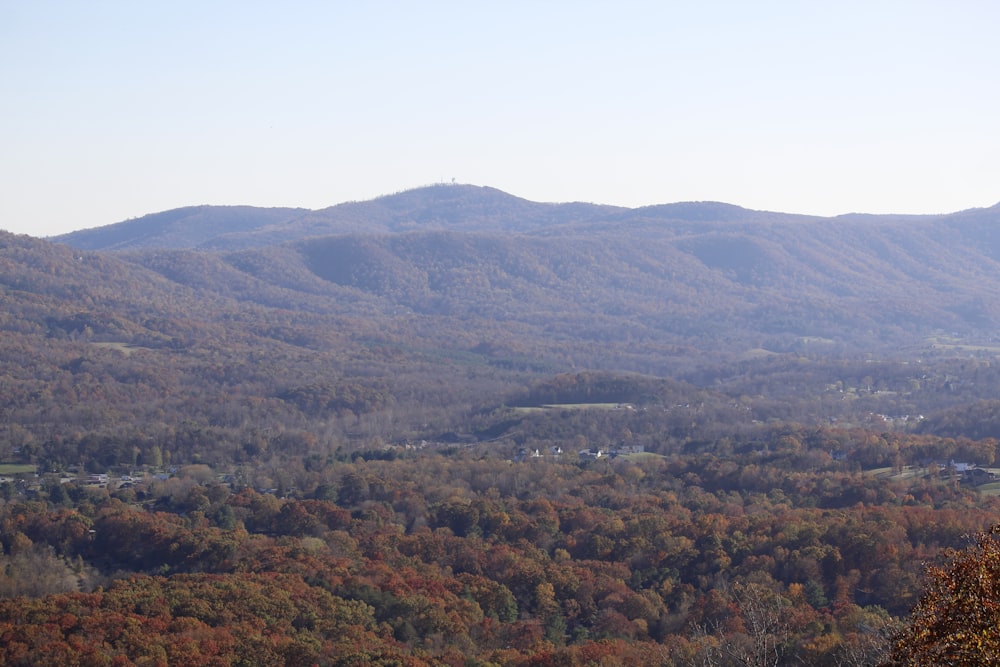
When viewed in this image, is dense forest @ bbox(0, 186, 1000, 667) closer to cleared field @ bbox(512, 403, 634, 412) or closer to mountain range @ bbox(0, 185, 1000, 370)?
cleared field @ bbox(512, 403, 634, 412)

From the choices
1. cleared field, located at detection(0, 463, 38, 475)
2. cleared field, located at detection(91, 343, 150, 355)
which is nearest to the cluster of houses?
cleared field, located at detection(0, 463, 38, 475)

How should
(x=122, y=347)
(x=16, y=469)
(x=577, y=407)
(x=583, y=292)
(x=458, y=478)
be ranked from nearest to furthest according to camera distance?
(x=458, y=478) < (x=16, y=469) < (x=577, y=407) < (x=122, y=347) < (x=583, y=292)

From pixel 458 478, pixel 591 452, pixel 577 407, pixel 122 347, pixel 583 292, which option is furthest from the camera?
pixel 583 292

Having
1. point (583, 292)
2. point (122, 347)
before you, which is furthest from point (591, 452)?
point (583, 292)

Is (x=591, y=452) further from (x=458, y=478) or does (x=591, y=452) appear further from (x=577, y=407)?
(x=577, y=407)

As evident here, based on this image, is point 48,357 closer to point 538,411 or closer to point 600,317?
point 538,411

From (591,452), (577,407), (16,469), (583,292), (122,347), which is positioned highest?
(583,292)

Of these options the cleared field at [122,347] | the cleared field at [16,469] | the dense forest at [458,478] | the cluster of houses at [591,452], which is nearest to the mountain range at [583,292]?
the dense forest at [458,478]

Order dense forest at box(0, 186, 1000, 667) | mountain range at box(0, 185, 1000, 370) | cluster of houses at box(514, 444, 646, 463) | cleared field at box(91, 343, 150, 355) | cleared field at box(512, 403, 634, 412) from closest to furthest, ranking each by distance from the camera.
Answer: dense forest at box(0, 186, 1000, 667) < cluster of houses at box(514, 444, 646, 463) < cleared field at box(512, 403, 634, 412) < cleared field at box(91, 343, 150, 355) < mountain range at box(0, 185, 1000, 370)

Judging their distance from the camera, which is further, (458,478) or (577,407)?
(577,407)
